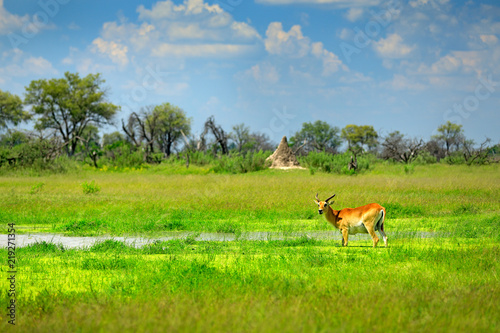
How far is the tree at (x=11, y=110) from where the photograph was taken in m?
62.8

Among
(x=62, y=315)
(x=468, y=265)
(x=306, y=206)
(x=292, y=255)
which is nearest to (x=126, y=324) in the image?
(x=62, y=315)

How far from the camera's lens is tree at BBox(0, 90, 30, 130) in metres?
62.8

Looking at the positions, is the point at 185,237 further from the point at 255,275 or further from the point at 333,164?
the point at 333,164

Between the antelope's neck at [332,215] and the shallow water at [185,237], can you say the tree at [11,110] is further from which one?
the antelope's neck at [332,215]

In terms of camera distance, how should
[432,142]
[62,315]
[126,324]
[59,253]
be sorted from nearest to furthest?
[126,324], [62,315], [59,253], [432,142]

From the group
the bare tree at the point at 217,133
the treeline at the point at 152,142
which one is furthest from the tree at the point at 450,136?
the bare tree at the point at 217,133

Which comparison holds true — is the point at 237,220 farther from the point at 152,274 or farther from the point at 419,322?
the point at 419,322

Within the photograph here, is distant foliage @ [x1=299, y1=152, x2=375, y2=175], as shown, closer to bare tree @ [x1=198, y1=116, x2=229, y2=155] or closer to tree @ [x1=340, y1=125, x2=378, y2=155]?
bare tree @ [x1=198, y1=116, x2=229, y2=155]

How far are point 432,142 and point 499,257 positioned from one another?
70467 mm

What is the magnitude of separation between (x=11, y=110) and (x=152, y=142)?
18.3 meters

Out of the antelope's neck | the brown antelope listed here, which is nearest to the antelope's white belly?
the brown antelope

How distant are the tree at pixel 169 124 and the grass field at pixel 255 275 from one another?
5704 cm

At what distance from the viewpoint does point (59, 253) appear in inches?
402

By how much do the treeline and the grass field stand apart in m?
20.1
